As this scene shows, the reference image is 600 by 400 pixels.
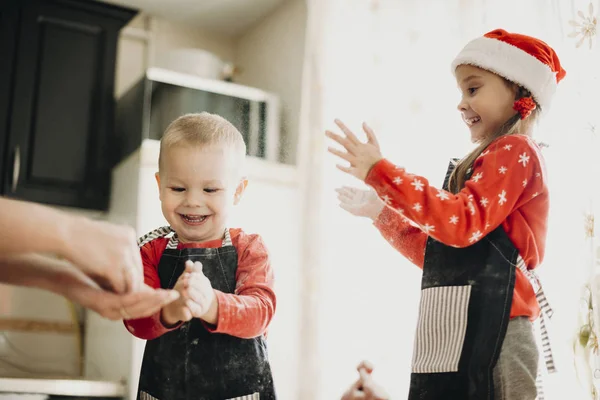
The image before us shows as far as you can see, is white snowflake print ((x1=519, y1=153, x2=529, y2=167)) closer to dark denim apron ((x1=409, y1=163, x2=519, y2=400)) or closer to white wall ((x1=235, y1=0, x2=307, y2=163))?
dark denim apron ((x1=409, y1=163, x2=519, y2=400))

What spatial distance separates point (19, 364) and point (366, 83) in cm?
67

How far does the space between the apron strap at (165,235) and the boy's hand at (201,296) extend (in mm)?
51

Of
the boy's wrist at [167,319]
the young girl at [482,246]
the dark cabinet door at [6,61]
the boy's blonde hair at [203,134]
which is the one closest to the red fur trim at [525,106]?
the young girl at [482,246]

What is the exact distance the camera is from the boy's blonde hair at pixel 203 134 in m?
0.66

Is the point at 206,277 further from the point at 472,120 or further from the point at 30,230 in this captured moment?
the point at 472,120

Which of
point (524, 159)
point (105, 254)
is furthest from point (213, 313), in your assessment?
point (524, 159)

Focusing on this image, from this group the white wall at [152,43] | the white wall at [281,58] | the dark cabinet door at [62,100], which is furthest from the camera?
the dark cabinet door at [62,100]

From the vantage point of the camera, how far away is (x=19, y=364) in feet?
2.75

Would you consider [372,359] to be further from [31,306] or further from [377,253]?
[31,306]

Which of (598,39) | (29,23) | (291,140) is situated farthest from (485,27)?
(29,23)

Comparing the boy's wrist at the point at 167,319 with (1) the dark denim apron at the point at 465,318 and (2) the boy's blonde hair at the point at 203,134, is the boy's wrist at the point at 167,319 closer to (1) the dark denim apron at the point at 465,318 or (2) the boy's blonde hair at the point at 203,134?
(2) the boy's blonde hair at the point at 203,134

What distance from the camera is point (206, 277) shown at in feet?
2.07

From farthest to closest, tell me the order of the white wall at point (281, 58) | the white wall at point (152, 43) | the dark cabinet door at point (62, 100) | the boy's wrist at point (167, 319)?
the dark cabinet door at point (62, 100) < the white wall at point (152, 43) < the white wall at point (281, 58) < the boy's wrist at point (167, 319)

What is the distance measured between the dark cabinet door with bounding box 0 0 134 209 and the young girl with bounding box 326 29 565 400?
1.07m
